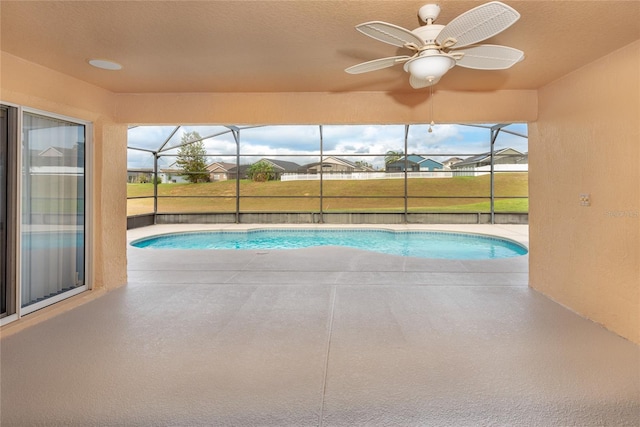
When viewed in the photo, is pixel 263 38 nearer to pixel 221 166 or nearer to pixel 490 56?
pixel 490 56

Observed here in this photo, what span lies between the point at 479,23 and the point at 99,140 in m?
3.78

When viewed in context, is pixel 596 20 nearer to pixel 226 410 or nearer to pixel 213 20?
pixel 213 20

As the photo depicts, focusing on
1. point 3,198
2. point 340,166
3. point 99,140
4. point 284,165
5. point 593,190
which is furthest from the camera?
point 284,165

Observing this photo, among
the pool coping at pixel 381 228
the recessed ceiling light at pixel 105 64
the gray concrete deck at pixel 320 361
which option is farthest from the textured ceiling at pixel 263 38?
the pool coping at pixel 381 228

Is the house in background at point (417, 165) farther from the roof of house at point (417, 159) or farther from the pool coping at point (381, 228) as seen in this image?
the pool coping at point (381, 228)

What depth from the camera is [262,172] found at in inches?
562

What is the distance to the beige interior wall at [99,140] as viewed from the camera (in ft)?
9.64

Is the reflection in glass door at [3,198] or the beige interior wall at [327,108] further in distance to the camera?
the beige interior wall at [327,108]

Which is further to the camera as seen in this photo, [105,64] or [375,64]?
[105,64]

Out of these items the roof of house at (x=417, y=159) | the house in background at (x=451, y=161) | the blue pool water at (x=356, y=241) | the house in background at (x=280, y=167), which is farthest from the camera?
the house in background at (x=280, y=167)

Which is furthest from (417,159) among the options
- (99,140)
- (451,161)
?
(99,140)

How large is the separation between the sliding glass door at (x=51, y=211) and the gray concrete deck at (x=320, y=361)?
35cm

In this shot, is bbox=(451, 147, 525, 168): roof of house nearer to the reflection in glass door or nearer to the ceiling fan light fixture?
the ceiling fan light fixture

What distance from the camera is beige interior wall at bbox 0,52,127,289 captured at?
294 cm
